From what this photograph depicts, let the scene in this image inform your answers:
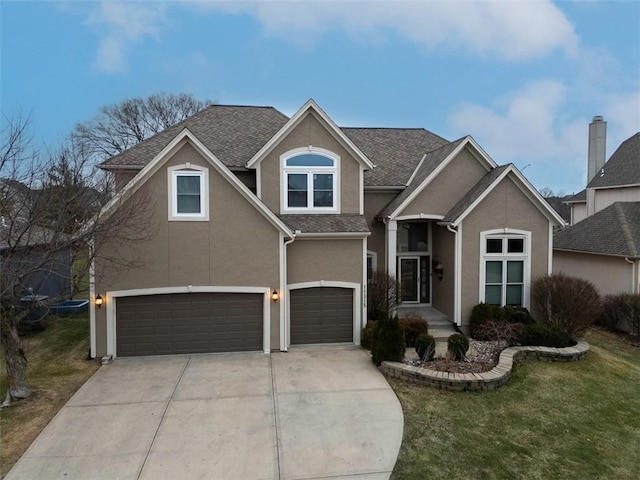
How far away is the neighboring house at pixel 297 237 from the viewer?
38.3ft

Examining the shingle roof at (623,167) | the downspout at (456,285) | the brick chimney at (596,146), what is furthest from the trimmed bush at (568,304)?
the brick chimney at (596,146)

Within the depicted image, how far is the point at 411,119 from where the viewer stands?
109 ft

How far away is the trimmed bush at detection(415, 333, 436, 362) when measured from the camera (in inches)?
430

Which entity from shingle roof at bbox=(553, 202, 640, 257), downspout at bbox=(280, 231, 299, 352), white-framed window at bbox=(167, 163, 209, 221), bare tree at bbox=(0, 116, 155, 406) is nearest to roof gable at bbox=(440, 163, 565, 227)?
shingle roof at bbox=(553, 202, 640, 257)

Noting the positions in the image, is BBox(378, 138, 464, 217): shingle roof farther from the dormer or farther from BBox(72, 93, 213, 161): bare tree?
BBox(72, 93, 213, 161): bare tree


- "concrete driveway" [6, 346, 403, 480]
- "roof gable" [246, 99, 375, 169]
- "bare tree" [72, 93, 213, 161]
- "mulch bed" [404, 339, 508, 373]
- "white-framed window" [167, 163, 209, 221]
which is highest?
"bare tree" [72, 93, 213, 161]

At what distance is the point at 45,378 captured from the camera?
998 centimetres

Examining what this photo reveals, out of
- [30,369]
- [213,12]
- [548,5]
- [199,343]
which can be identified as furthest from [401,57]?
[30,369]

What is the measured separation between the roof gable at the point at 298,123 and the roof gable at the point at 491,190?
11.5ft

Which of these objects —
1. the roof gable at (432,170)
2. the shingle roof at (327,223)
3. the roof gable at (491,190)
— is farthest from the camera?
the roof gable at (432,170)

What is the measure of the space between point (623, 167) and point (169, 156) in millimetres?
25780

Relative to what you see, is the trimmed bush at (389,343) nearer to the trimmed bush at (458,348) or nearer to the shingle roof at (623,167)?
the trimmed bush at (458,348)

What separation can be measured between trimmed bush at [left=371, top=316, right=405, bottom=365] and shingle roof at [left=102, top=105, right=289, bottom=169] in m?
7.19

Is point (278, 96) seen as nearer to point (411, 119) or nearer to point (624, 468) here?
point (411, 119)
